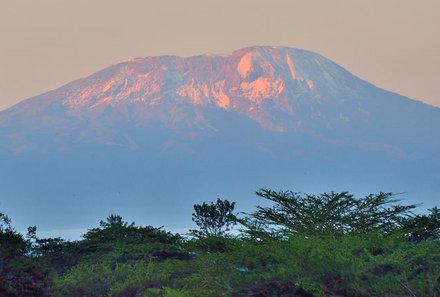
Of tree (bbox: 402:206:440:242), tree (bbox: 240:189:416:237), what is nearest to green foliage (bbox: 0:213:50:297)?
tree (bbox: 240:189:416:237)

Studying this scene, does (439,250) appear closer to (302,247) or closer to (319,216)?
(302,247)

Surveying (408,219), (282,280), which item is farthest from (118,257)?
(282,280)

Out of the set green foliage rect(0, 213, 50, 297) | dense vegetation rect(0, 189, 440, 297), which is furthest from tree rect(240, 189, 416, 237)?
green foliage rect(0, 213, 50, 297)

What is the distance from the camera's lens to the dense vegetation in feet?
61.5

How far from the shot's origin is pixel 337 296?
18688 millimetres

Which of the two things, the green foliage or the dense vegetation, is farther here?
the green foliage

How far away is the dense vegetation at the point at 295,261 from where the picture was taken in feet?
61.5

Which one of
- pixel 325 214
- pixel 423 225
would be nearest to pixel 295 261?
pixel 325 214

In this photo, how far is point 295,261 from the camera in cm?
1956

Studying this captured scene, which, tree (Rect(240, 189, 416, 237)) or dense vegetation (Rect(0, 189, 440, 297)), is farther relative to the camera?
tree (Rect(240, 189, 416, 237))

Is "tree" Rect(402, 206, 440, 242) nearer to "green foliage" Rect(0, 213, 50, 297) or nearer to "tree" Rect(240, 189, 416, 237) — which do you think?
"tree" Rect(240, 189, 416, 237)

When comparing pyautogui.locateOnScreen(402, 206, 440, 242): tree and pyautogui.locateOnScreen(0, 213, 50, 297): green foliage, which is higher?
pyautogui.locateOnScreen(402, 206, 440, 242): tree

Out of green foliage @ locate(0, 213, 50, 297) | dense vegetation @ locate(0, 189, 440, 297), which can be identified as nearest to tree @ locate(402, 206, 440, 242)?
dense vegetation @ locate(0, 189, 440, 297)

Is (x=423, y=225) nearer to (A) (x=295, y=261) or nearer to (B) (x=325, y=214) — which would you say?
(B) (x=325, y=214)
